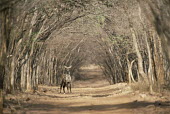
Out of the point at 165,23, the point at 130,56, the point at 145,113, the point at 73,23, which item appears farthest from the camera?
the point at 130,56

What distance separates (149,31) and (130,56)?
17703 millimetres

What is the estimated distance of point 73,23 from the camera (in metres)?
34.6

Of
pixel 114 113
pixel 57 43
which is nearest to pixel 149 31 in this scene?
pixel 114 113

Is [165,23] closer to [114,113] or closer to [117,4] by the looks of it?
[114,113]

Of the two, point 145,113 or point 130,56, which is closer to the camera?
point 145,113

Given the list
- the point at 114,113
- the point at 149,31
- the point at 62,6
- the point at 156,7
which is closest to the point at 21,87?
the point at 62,6

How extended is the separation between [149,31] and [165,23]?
10857mm

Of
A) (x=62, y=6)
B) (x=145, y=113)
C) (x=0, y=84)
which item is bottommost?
(x=145, y=113)

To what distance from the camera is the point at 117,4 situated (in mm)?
25766

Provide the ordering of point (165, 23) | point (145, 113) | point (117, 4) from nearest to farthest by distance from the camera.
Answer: point (165, 23) < point (145, 113) < point (117, 4)

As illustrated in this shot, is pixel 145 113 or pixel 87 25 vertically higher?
pixel 87 25

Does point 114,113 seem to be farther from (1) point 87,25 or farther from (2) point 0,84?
(1) point 87,25

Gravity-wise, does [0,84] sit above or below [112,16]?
→ below

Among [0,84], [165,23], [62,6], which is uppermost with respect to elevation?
[62,6]
